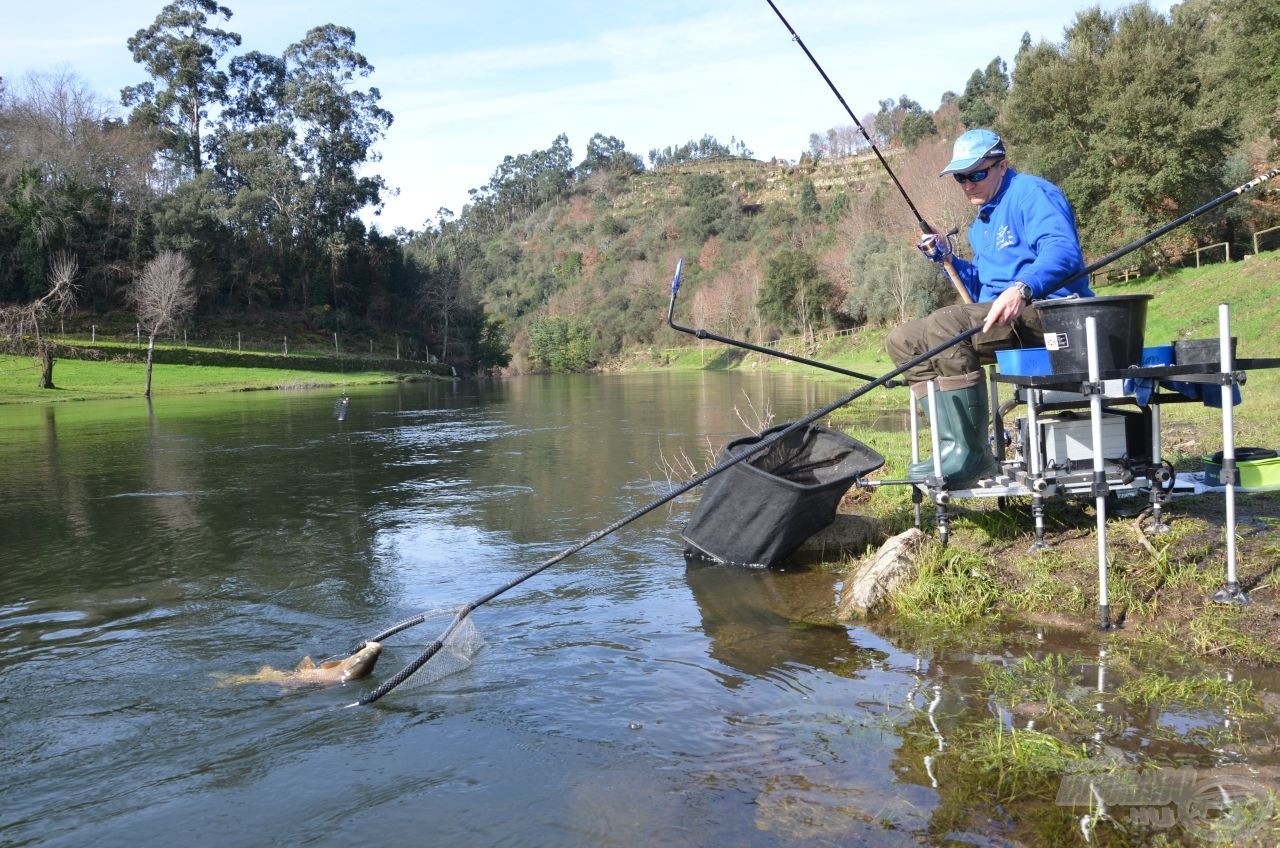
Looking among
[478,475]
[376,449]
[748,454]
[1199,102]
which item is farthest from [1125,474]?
[1199,102]

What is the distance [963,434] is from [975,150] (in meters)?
1.98

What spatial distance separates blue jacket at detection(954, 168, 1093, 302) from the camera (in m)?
5.89

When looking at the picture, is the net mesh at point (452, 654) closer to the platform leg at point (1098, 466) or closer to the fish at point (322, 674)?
the fish at point (322, 674)

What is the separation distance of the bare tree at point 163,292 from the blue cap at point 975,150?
1845 inches

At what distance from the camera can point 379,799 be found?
14.3ft

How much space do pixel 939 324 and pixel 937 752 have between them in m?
3.25

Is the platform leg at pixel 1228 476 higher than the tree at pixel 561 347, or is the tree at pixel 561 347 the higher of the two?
the tree at pixel 561 347

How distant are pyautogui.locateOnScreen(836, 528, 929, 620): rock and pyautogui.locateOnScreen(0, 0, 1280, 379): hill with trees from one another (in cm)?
3038

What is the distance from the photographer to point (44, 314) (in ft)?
150

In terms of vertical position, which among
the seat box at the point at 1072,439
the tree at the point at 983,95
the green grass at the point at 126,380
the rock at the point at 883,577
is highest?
the tree at the point at 983,95

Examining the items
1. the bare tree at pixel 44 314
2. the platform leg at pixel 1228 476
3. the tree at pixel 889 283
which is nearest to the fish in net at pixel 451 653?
the platform leg at pixel 1228 476

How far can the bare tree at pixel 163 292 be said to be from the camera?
162 feet

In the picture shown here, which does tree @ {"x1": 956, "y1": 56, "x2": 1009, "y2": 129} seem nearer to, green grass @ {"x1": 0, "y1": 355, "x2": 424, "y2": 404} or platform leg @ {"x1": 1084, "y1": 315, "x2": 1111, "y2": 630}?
green grass @ {"x1": 0, "y1": 355, "x2": 424, "y2": 404}

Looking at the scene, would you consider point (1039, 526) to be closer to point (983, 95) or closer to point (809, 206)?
point (983, 95)
